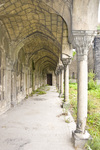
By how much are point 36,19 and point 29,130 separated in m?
4.94

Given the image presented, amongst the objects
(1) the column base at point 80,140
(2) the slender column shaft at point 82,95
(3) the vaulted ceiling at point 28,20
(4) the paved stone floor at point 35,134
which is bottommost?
(4) the paved stone floor at point 35,134

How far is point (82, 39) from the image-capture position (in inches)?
139

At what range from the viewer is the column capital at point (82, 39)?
3.49 metres

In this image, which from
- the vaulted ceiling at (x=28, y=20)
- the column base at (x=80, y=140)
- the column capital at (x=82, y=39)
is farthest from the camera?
the vaulted ceiling at (x=28, y=20)

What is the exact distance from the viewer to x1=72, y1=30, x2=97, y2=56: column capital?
3.49m

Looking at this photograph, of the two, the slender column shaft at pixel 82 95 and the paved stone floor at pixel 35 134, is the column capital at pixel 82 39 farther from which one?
the paved stone floor at pixel 35 134

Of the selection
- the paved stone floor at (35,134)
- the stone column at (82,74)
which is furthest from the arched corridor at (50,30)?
the paved stone floor at (35,134)

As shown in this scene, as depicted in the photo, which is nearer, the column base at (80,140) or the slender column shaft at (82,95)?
the column base at (80,140)

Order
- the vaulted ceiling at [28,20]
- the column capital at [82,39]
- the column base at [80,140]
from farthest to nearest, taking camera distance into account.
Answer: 1. the vaulted ceiling at [28,20]
2. the column capital at [82,39]
3. the column base at [80,140]

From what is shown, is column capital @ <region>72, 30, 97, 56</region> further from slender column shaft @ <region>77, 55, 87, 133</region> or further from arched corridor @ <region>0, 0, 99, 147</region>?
slender column shaft @ <region>77, 55, 87, 133</region>

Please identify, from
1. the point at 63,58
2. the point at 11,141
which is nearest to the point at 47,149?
the point at 11,141

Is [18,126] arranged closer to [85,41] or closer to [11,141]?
[11,141]

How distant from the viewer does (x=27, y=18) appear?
6637 millimetres

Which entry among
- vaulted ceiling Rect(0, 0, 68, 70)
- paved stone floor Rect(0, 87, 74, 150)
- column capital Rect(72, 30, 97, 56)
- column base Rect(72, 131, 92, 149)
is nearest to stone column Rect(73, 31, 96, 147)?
column capital Rect(72, 30, 97, 56)
